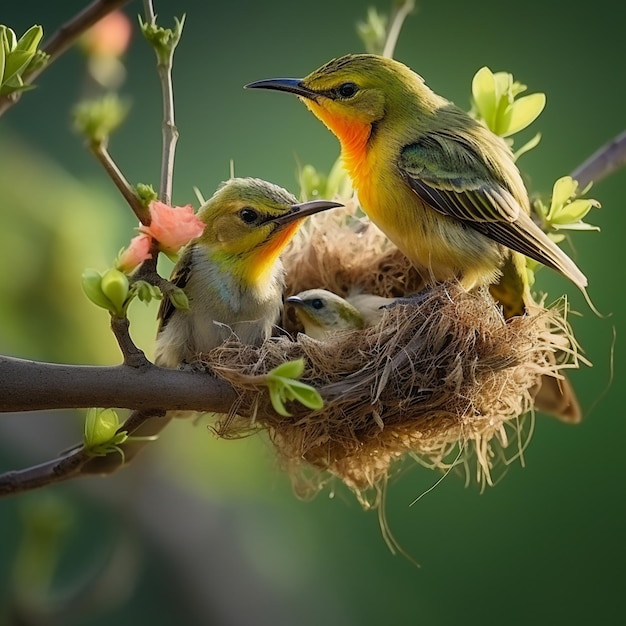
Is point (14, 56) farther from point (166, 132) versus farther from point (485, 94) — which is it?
point (485, 94)

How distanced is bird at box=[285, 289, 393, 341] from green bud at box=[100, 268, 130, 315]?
2.51ft

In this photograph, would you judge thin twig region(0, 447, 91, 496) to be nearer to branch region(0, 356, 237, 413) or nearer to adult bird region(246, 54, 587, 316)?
branch region(0, 356, 237, 413)

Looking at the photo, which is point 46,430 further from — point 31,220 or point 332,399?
point 332,399

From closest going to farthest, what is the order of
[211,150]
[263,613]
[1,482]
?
[1,482]
[263,613]
[211,150]

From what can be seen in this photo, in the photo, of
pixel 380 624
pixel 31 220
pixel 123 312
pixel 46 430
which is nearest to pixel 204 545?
pixel 46 430

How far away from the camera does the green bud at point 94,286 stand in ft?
4.39

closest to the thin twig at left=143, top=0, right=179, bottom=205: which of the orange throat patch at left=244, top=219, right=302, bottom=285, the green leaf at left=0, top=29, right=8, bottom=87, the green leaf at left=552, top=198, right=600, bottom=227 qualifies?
the green leaf at left=0, top=29, right=8, bottom=87

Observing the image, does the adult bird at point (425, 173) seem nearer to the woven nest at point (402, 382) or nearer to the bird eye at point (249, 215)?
the woven nest at point (402, 382)

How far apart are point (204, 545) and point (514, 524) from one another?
5.11 ft

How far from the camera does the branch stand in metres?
1.39

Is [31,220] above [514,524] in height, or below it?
above

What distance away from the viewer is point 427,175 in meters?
1.98

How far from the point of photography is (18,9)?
4930 millimetres

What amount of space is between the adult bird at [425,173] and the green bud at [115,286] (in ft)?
2.43
